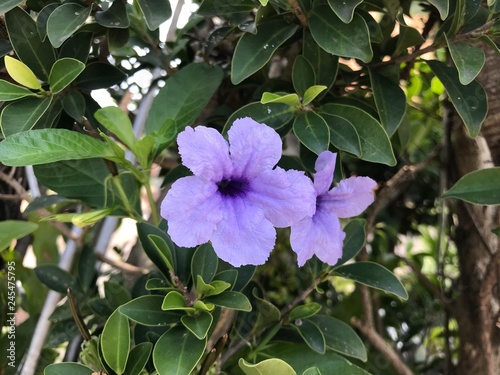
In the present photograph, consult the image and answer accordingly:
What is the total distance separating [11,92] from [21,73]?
0.03m

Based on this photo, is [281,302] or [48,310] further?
[281,302]

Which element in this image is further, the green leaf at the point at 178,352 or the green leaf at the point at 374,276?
the green leaf at the point at 374,276

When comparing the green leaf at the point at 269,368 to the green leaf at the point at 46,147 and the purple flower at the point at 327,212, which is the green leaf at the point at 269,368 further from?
the green leaf at the point at 46,147

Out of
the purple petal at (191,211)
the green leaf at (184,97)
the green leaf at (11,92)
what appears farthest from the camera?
the green leaf at (184,97)

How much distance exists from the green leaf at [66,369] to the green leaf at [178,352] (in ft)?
0.35

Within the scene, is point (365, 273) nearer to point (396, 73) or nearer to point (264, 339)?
point (264, 339)

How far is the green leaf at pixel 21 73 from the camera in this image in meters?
0.66

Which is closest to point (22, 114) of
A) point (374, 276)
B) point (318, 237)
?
point (318, 237)

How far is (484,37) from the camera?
0.68 meters

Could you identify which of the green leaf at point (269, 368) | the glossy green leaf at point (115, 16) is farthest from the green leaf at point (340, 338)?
the glossy green leaf at point (115, 16)

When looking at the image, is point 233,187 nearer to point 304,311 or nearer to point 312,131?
point 312,131

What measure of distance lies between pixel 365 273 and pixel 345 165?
0.55 metres

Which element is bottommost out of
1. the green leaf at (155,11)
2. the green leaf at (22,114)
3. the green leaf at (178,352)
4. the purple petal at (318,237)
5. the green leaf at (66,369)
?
the green leaf at (66,369)

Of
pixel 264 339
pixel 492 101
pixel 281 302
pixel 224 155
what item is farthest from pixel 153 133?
pixel 281 302
